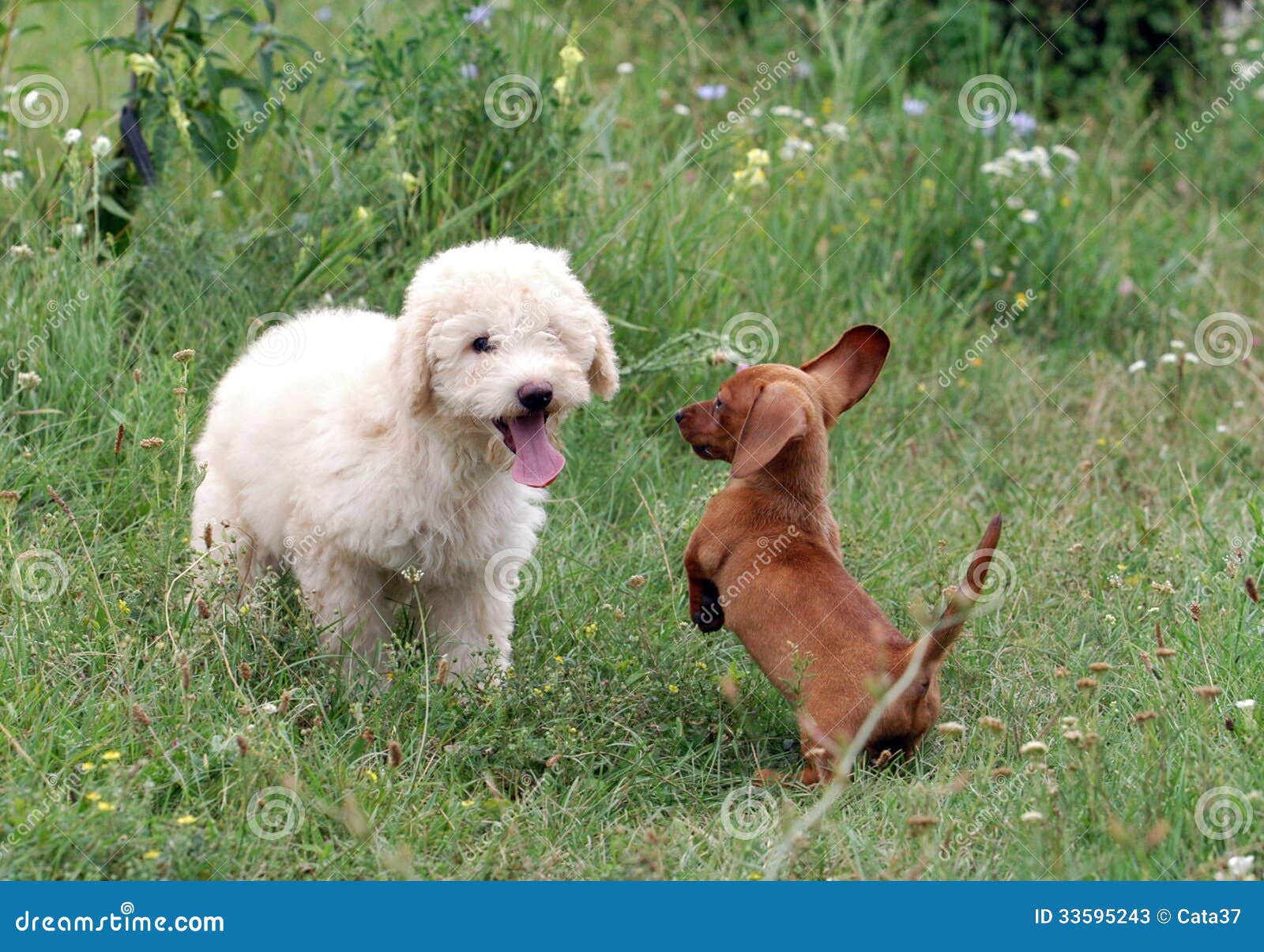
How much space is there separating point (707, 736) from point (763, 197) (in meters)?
3.29

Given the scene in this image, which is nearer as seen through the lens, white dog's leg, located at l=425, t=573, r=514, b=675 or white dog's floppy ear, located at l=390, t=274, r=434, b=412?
white dog's floppy ear, located at l=390, t=274, r=434, b=412

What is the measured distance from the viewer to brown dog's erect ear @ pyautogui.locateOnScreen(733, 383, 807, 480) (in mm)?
3512

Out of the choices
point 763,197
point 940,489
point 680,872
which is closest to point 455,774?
point 680,872

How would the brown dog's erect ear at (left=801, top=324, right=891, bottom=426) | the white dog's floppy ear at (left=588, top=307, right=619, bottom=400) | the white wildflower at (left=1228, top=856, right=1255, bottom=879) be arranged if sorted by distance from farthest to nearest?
the brown dog's erect ear at (left=801, top=324, right=891, bottom=426) < the white dog's floppy ear at (left=588, top=307, right=619, bottom=400) < the white wildflower at (left=1228, top=856, right=1255, bottom=879)

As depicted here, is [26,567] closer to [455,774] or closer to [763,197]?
[455,774]

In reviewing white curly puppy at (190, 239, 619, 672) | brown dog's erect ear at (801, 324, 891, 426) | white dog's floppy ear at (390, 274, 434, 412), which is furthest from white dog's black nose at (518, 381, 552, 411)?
brown dog's erect ear at (801, 324, 891, 426)

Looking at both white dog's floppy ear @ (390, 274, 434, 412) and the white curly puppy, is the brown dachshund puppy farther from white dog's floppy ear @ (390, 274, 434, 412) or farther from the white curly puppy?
white dog's floppy ear @ (390, 274, 434, 412)

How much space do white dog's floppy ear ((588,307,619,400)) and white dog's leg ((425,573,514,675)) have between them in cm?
63

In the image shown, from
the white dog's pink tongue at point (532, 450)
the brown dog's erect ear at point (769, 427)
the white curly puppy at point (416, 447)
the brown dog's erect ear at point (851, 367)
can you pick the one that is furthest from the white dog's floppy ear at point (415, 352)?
the brown dog's erect ear at point (851, 367)

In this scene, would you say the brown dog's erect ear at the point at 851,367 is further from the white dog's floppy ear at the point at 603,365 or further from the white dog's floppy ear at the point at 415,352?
the white dog's floppy ear at the point at 415,352

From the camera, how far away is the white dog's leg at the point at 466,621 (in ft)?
12.9

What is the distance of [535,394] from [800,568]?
0.84 m

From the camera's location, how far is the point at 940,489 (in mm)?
5324

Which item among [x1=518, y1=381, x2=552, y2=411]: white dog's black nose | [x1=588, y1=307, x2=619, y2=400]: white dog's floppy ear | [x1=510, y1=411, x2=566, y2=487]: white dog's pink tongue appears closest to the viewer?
[x1=518, y1=381, x2=552, y2=411]: white dog's black nose
